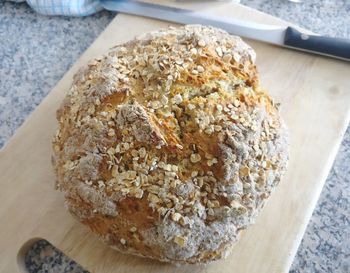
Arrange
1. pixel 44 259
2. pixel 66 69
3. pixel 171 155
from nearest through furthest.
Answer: pixel 171 155 < pixel 44 259 < pixel 66 69

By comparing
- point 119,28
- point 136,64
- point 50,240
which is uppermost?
point 136,64

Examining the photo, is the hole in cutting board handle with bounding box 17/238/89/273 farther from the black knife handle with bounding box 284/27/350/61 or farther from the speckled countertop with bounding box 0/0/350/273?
the black knife handle with bounding box 284/27/350/61

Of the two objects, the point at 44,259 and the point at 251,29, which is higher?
the point at 251,29

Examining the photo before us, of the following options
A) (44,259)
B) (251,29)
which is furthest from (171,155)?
(251,29)

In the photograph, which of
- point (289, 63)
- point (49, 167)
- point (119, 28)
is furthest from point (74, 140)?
point (289, 63)

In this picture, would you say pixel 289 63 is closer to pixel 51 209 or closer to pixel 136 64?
pixel 136 64

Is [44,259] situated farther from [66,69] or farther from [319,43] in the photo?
[319,43]

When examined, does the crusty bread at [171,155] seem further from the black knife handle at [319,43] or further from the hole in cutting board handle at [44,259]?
the black knife handle at [319,43]

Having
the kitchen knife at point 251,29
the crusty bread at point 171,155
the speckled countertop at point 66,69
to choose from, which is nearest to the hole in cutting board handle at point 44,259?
the speckled countertop at point 66,69
